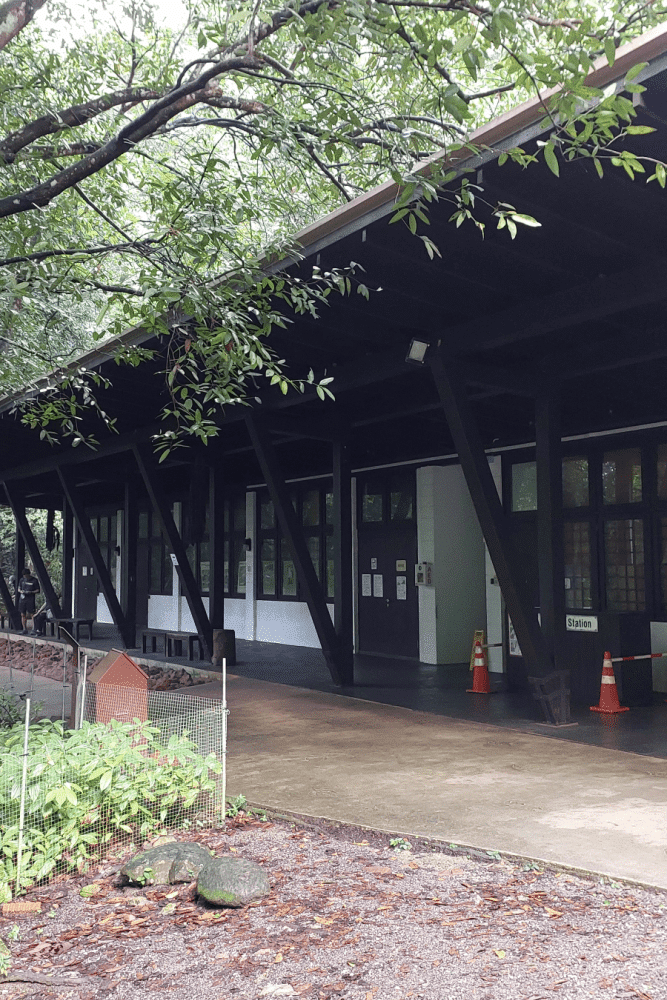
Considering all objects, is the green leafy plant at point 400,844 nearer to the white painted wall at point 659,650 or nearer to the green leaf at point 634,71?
the green leaf at point 634,71

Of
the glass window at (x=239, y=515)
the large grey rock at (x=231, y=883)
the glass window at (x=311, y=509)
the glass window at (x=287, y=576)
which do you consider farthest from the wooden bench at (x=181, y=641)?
the large grey rock at (x=231, y=883)

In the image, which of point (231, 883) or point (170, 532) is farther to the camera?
point (170, 532)

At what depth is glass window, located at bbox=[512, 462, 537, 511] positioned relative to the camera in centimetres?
1205

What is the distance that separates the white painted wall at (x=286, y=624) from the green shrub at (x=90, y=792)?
1033 centimetres

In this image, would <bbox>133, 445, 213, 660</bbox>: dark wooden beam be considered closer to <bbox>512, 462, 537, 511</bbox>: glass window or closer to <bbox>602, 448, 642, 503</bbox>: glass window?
<bbox>512, 462, 537, 511</bbox>: glass window

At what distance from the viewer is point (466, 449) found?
809cm

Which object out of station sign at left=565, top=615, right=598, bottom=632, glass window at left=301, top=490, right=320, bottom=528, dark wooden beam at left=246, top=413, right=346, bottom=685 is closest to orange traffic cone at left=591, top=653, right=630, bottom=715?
station sign at left=565, top=615, right=598, bottom=632

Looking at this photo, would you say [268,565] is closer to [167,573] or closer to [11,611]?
[167,573]

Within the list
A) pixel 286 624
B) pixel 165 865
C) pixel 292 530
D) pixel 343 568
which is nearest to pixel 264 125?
pixel 165 865

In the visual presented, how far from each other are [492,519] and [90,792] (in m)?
4.67

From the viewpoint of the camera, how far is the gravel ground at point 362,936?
3.25m

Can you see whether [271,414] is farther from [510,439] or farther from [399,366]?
[510,439]

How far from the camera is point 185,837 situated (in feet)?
16.9

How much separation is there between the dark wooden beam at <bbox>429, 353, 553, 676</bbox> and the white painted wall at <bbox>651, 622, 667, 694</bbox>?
8.05 ft
